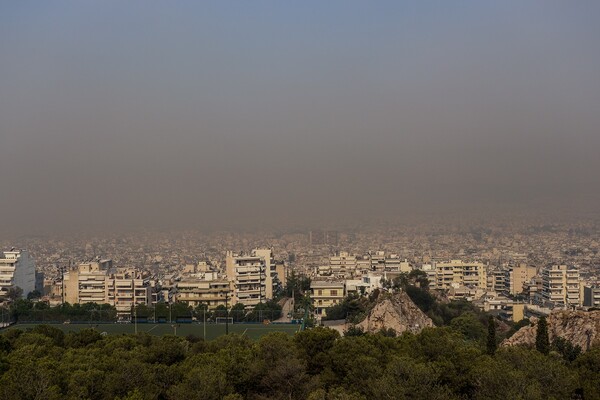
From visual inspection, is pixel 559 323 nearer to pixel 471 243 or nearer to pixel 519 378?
pixel 519 378

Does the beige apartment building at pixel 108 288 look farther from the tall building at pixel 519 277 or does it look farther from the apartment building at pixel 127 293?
the tall building at pixel 519 277

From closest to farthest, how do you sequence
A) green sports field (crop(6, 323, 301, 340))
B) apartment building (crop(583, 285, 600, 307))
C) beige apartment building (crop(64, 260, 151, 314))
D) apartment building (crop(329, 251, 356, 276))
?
green sports field (crop(6, 323, 301, 340)), apartment building (crop(583, 285, 600, 307)), beige apartment building (crop(64, 260, 151, 314)), apartment building (crop(329, 251, 356, 276))

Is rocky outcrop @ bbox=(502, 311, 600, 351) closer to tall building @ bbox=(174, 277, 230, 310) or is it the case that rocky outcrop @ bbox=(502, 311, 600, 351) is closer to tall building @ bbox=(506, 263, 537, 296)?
tall building @ bbox=(174, 277, 230, 310)

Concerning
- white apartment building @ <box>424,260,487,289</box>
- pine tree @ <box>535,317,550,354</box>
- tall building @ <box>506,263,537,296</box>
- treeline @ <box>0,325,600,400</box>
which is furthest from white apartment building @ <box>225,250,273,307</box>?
treeline @ <box>0,325,600,400</box>

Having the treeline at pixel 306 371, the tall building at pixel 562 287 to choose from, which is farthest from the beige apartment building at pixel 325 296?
the treeline at pixel 306 371

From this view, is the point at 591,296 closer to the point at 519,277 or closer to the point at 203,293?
the point at 519,277

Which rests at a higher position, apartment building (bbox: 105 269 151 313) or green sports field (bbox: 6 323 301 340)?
apartment building (bbox: 105 269 151 313)

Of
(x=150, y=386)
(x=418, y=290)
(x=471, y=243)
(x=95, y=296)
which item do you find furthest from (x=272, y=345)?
(x=471, y=243)
